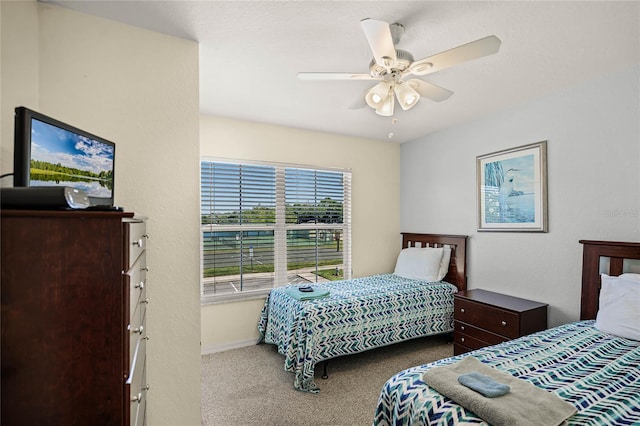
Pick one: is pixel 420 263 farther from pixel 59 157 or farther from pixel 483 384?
pixel 59 157

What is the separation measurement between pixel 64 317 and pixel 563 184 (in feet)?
11.4

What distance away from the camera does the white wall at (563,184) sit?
2.35 metres

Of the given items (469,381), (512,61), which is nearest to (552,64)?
(512,61)

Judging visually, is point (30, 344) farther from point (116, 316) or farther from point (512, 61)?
point (512, 61)

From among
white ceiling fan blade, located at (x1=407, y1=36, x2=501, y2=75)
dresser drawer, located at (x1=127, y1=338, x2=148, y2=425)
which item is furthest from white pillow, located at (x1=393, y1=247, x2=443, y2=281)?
dresser drawer, located at (x1=127, y1=338, x2=148, y2=425)

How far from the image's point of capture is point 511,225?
310cm

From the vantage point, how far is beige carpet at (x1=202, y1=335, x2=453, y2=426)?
220 centimetres

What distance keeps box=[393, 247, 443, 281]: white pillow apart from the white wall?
37cm

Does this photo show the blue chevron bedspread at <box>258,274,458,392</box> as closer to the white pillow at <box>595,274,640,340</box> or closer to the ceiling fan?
the white pillow at <box>595,274,640,340</box>

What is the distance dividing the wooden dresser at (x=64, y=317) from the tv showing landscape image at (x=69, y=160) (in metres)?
0.42

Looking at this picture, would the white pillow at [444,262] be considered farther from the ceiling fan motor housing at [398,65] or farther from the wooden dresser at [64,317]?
the wooden dresser at [64,317]

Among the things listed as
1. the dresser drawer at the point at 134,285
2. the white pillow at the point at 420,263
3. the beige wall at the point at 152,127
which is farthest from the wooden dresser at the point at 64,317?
the white pillow at the point at 420,263

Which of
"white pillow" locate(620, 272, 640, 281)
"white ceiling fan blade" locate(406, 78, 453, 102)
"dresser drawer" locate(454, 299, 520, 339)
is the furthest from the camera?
"dresser drawer" locate(454, 299, 520, 339)

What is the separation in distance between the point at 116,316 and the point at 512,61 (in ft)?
9.05
